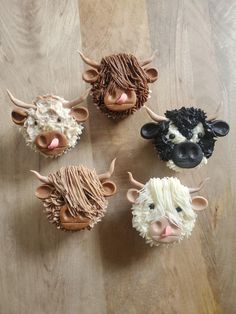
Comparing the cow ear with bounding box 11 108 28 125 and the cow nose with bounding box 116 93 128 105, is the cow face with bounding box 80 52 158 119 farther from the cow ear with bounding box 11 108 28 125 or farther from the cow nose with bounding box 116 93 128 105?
the cow ear with bounding box 11 108 28 125

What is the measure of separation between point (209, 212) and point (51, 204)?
14.0 inches

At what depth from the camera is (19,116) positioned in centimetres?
92

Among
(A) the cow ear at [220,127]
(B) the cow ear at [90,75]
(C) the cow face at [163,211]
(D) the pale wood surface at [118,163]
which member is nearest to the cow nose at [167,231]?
(C) the cow face at [163,211]

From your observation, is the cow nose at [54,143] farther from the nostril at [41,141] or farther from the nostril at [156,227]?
the nostril at [156,227]

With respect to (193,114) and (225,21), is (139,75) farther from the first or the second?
(225,21)

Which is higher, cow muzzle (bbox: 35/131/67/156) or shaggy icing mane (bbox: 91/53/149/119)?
shaggy icing mane (bbox: 91/53/149/119)

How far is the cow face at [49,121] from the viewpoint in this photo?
895 millimetres

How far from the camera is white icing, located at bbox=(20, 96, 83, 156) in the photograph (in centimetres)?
90

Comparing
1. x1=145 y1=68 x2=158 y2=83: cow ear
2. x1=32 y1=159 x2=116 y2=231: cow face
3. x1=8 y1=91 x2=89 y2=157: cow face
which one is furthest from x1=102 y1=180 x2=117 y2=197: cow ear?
x1=145 y1=68 x2=158 y2=83: cow ear

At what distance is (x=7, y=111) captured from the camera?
986mm

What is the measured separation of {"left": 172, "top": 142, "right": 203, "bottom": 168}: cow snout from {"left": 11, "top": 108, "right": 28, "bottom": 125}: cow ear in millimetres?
316

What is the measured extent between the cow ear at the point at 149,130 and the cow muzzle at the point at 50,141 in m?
0.16

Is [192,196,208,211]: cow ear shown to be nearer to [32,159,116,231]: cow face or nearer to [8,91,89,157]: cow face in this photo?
[32,159,116,231]: cow face

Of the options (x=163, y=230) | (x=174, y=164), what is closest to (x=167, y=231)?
(x=163, y=230)
